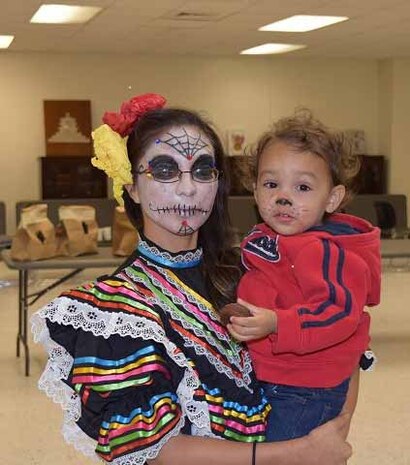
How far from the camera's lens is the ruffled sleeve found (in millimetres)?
1450

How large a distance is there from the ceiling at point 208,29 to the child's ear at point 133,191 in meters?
5.64

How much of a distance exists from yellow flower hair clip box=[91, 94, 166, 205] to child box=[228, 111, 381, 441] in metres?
0.28

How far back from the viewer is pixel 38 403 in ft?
15.4

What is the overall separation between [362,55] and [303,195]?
10.7 m

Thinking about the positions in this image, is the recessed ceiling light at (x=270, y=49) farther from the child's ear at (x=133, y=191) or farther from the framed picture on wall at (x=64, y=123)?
the child's ear at (x=133, y=191)

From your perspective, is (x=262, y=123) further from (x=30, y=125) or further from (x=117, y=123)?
(x=117, y=123)

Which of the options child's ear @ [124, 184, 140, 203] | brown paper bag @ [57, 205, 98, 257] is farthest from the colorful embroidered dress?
brown paper bag @ [57, 205, 98, 257]

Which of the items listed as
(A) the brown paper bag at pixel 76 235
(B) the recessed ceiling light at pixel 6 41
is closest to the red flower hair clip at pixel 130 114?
(A) the brown paper bag at pixel 76 235

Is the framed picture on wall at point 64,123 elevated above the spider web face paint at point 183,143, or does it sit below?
above

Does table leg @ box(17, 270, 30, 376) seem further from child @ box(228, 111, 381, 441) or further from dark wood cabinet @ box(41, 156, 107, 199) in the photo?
dark wood cabinet @ box(41, 156, 107, 199)

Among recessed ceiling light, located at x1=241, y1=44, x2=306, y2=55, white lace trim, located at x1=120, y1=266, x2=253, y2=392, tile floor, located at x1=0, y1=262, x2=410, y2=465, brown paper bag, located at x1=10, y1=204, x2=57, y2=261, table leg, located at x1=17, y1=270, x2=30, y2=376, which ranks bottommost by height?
tile floor, located at x1=0, y1=262, x2=410, y2=465

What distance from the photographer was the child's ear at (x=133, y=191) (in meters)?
1.78

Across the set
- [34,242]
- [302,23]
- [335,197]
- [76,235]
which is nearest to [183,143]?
[335,197]

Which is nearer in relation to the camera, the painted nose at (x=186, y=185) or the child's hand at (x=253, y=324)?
the child's hand at (x=253, y=324)
